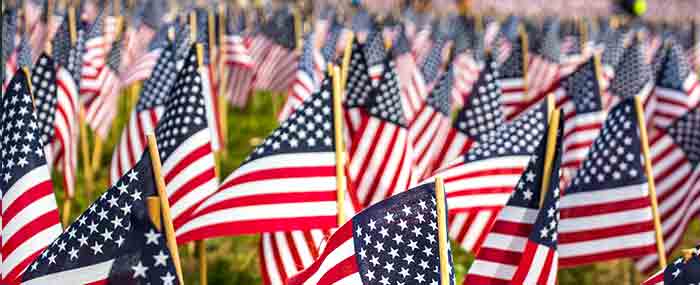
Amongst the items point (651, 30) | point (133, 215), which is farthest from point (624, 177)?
point (651, 30)

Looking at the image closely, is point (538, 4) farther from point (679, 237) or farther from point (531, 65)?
point (679, 237)

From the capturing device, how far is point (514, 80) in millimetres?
9156

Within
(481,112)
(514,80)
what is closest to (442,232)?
(481,112)

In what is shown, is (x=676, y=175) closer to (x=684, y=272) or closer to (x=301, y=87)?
(x=684, y=272)

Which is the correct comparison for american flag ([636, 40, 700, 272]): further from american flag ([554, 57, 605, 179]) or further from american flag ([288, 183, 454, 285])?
american flag ([288, 183, 454, 285])

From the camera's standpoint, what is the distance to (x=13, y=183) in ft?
14.3

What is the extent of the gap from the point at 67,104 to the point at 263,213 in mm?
2869

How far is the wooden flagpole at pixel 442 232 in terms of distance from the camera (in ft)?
11.8

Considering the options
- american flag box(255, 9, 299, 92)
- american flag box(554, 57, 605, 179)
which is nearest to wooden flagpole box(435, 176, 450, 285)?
american flag box(554, 57, 605, 179)

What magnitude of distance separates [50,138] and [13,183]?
73.1 inches

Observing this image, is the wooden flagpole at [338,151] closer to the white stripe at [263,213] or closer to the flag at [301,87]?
the white stripe at [263,213]

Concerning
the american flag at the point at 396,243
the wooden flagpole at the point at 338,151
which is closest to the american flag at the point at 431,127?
the wooden flagpole at the point at 338,151

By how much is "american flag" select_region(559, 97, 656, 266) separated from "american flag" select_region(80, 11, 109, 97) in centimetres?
520

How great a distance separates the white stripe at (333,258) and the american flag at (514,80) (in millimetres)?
5437
